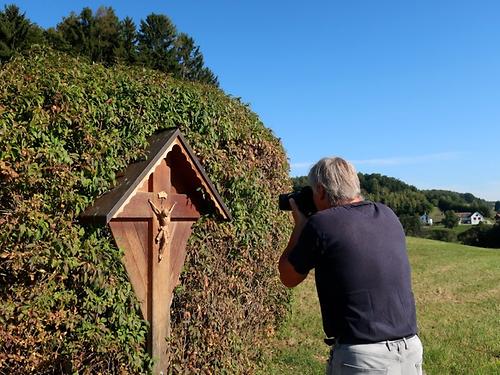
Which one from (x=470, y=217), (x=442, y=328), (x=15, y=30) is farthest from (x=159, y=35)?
(x=470, y=217)

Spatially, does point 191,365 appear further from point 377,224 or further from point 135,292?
point 377,224

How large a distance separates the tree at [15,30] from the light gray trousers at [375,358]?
17.6 m

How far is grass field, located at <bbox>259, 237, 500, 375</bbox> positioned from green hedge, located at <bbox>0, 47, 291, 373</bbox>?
1882 mm

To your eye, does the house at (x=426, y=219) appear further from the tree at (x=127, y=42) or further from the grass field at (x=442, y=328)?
the grass field at (x=442, y=328)

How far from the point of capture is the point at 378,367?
8.39ft

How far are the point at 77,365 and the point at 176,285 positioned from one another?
44.1 inches

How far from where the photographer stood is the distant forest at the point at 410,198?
218 ft

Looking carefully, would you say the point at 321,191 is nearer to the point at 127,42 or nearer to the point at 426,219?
the point at 127,42

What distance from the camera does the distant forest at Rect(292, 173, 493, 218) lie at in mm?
66312

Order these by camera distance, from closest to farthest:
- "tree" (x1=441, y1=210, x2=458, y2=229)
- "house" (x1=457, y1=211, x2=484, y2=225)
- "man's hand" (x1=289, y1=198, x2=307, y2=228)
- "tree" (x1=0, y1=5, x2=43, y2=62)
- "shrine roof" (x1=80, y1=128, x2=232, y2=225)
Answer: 1. "man's hand" (x1=289, y1=198, x2=307, y2=228)
2. "shrine roof" (x1=80, y1=128, x2=232, y2=225)
3. "tree" (x1=0, y1=5, x2=43, y2=62)
4. "tree" (x1=441, y1=210, x2=458, y2=229)
5. "house" (x1=457, y1=211, x2=484, y2=225)

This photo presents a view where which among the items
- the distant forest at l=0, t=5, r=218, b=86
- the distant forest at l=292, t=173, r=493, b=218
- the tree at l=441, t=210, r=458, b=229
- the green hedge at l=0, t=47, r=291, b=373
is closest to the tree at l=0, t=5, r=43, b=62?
the distant forest at l=0, t=5, r=218, b=86

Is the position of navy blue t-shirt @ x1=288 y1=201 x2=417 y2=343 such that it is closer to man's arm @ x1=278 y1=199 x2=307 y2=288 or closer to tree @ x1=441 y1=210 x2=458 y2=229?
man's arm @ x1=278 y1=199 x2=307 y2=288

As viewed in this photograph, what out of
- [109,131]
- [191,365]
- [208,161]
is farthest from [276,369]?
[109,131]

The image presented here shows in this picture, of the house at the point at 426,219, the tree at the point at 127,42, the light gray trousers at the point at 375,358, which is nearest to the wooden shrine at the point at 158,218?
the light gray trousers at the point at 375,358
